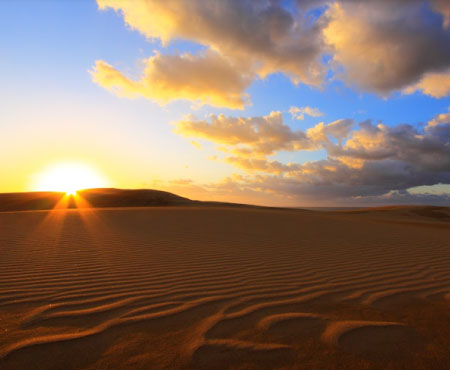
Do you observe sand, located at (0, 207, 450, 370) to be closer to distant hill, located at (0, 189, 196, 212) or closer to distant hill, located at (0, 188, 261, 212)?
distant hill, located at (0, 188, 261, 212)

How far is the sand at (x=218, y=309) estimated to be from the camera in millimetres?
2121

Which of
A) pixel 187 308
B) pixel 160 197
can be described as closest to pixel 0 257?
pixel 187 308

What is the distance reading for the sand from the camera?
2.12 metres

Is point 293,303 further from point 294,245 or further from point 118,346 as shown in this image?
point 294,245

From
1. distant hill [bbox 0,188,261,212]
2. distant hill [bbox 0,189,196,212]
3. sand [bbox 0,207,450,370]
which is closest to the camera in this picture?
sand [bbox 0,207,450,370]

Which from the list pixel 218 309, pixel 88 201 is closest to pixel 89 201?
pixel 88 201

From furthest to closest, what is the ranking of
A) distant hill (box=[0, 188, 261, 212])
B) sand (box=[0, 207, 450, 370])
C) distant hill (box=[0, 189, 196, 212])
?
1. distant hill (box=[0, 189, 196, 212])
2. distant hill (box=[0, 188, 261, 212])
3. sand (box=[0, 207, 450, 370])

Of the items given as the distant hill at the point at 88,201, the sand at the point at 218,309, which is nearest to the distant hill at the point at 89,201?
the distant hill at the point at 88,201

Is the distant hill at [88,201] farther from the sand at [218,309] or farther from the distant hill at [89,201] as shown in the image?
the sand at [218,309]

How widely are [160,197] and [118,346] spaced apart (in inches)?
1427

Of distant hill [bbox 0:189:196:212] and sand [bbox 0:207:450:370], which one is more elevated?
distant hill [bbox 0:189:196:212]

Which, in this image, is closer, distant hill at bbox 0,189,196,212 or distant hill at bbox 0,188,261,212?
distant hill at bbox 0,188,261,212

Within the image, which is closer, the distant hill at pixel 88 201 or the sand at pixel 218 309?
the sand at pixel 218 309

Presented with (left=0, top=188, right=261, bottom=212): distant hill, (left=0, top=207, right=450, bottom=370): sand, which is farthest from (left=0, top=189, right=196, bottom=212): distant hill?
(left=0, top=207, right=450, bottom=370): sand
